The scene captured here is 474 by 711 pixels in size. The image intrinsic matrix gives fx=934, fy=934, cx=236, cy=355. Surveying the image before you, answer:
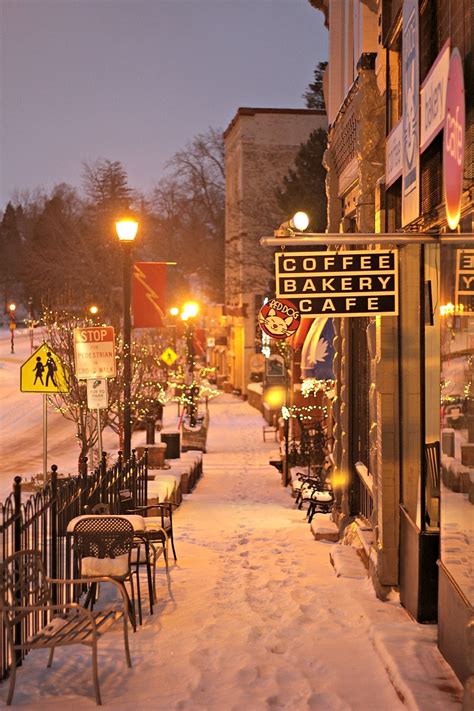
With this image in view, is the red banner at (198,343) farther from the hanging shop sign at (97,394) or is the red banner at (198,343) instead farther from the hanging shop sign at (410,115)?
the hanging shop sign at (410,115)

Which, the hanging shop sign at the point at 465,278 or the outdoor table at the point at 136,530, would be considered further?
the outdoor table at the point at 136,530

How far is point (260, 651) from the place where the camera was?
7.06 m

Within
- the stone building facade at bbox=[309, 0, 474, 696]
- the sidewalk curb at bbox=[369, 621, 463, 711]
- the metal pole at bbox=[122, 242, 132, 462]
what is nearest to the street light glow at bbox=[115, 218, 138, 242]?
the metal pole at bbox=[122, 242, 132, 462]

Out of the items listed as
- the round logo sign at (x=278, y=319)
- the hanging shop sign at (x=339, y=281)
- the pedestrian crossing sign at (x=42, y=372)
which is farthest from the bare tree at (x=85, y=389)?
the hanging shop sign at (x=339, y=281)

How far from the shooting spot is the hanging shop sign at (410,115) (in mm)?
7547

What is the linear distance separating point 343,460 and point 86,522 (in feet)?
20.7

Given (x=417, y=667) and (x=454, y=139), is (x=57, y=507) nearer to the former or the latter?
(x=417, y=667)

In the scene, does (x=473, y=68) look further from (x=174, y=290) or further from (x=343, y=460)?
(x=174, y=290)

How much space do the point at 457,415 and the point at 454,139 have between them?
6.22ft

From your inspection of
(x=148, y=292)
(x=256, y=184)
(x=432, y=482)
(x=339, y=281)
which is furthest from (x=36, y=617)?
(x=256, y=184)

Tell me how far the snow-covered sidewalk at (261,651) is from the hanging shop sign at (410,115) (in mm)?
3448

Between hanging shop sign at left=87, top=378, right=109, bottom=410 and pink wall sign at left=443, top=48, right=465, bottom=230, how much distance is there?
27.4 ft

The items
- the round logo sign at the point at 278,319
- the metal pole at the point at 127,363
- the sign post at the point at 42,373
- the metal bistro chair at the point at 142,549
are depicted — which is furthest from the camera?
the round logo sign at the point at 278,319

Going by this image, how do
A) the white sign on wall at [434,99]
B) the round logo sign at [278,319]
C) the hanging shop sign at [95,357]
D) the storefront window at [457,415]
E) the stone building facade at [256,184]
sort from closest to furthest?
the storefront window at [457,415] < the white sign on wall at [434,99] < the hanging shop sign at [95,357] < the round logo sign at [278,319] < the stone building facade at [256,184]
